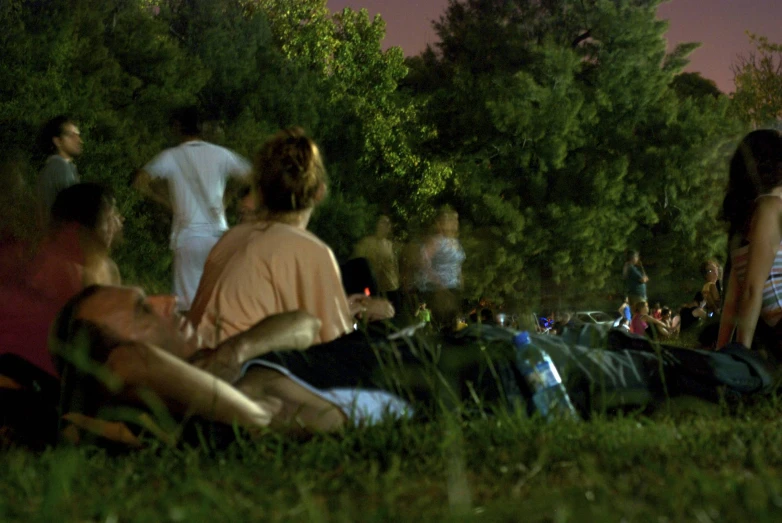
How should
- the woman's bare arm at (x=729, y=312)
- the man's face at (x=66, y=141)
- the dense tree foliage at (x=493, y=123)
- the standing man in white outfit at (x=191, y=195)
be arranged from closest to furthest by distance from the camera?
the woman's bare arm at (x=729, y=312), the standing man in white outfit at (x=191, y=195), the man's face at (x=66, y=141), the dense tree foliage at (x=493, y=123)

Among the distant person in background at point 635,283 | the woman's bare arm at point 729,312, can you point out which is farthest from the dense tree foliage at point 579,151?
the woman's bare arm at point 729,312

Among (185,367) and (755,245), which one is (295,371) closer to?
(185,367)

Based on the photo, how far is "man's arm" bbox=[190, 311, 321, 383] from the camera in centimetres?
404

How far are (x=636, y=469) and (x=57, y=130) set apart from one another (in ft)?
19.4

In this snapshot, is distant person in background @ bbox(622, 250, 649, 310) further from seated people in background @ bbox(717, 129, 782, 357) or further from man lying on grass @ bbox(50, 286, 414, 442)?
man lying on grass @ bbox(50, 286, 414, 442)

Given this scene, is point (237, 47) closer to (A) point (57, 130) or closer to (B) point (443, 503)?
(A) point (57, 130)

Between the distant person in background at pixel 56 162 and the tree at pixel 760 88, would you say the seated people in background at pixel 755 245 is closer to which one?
the distant person in background at pixel 56 162

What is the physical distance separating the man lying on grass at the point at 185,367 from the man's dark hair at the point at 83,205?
1.50m

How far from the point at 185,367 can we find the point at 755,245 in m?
3.13

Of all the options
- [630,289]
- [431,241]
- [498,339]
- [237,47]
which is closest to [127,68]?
[237,47]

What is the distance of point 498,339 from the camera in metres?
4.41

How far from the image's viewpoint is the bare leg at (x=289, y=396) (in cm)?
393

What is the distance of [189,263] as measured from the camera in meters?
7.84

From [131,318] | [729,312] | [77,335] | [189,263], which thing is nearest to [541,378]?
[131,318]
